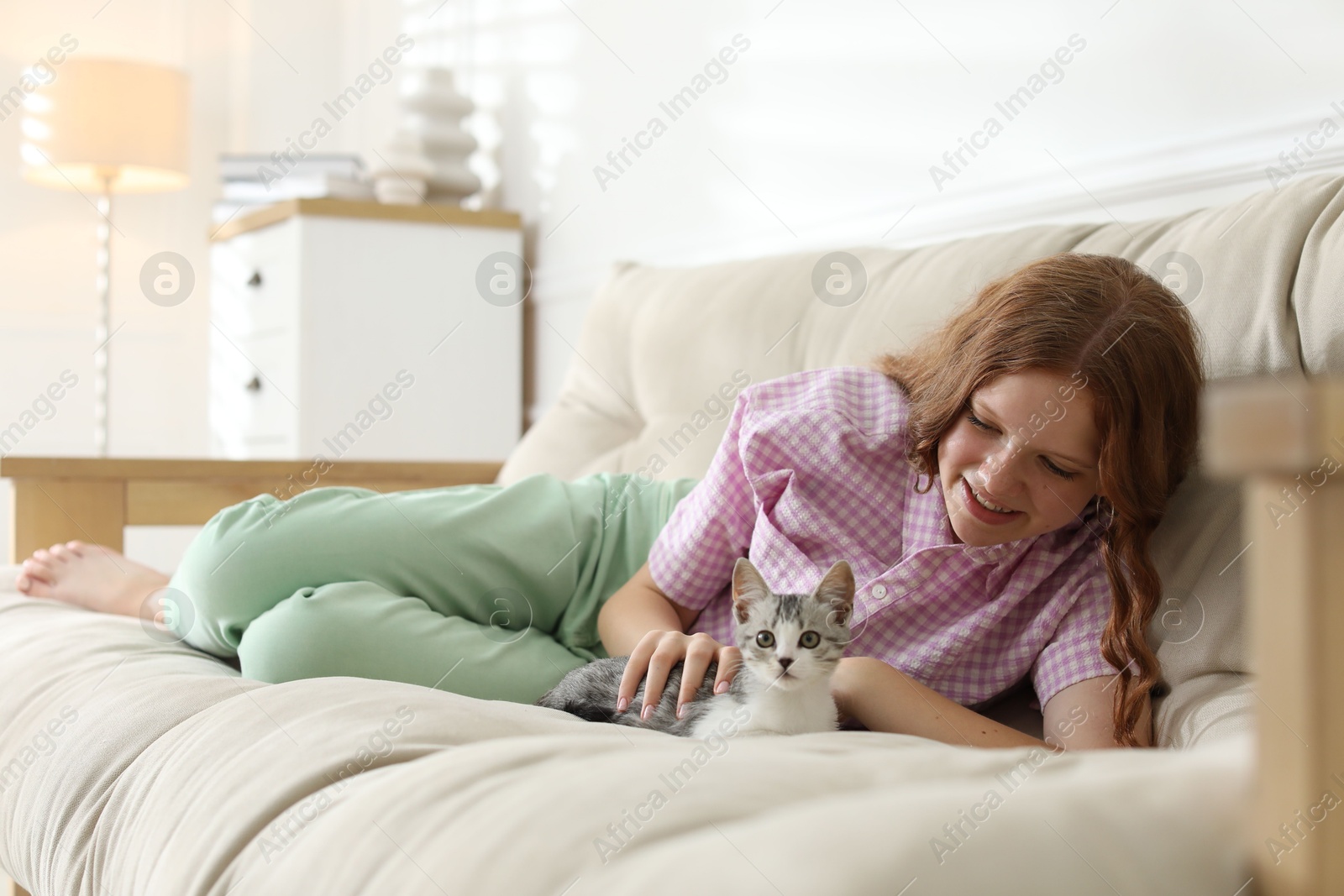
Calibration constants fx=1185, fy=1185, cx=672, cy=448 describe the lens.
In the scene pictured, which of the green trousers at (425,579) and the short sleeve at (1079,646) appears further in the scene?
the green trousers at (425,579)

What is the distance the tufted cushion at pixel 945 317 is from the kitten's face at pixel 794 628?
0.26 metres

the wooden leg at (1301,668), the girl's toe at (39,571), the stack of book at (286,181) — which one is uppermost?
the stack of book at (286,181)

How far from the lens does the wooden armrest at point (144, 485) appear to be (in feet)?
5.33

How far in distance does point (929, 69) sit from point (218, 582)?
4.29ft

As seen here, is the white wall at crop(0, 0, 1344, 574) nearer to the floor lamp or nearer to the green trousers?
the floor lamp

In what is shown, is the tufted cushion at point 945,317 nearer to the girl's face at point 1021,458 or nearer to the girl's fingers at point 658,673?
the girl's face at point 1021,458

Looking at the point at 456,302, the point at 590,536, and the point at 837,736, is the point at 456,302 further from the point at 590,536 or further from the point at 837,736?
the point at 837,736

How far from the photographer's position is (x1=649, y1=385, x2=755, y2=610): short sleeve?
1188 mm

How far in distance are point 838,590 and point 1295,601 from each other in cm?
56

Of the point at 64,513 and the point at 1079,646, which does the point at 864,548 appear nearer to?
the point at 1079,646

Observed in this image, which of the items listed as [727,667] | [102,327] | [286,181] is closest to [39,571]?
[727,667]

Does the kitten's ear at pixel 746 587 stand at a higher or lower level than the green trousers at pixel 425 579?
higher

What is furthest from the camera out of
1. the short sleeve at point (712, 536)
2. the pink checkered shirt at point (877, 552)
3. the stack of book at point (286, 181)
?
the stack of book at point (286, 181)

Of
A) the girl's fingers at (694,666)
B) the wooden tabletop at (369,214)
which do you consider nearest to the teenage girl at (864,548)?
the girl's fingers at (694,666)
